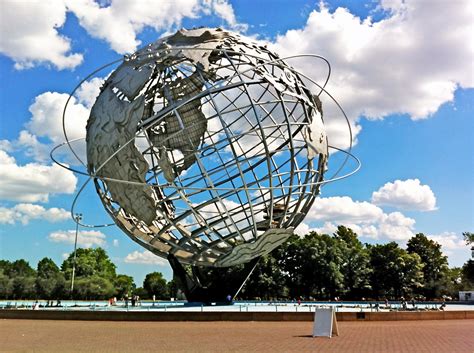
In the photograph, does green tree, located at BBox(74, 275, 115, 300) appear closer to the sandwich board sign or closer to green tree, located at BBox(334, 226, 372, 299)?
green tree, located at BBox(334, 226, 372, 299)

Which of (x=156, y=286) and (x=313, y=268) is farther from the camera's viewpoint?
(x=156, y=286)

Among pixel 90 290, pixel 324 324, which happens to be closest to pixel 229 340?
pixel 324 324

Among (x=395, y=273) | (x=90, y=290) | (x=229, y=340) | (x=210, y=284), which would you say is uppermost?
(x=395, y=273)

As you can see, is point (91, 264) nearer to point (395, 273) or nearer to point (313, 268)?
point (313, 268)

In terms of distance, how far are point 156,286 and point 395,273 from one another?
35.0 meters

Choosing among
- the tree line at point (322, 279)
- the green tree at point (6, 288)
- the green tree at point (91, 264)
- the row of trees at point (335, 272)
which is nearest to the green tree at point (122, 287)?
the green tree at point (91, 264)

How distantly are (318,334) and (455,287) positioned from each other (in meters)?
50.9

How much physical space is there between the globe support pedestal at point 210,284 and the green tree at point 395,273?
29.0 metres

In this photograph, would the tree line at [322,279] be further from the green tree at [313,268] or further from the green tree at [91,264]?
the green tree at [91,264]

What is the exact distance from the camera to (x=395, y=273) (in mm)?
48469

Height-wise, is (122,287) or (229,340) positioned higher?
(122,287)

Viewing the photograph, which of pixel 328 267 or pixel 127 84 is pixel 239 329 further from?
pixel 328 267

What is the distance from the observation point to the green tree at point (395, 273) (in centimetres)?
4844

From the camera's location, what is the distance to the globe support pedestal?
74.9 ft
